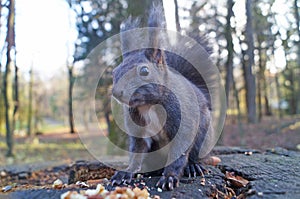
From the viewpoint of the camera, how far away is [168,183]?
6.17 ft

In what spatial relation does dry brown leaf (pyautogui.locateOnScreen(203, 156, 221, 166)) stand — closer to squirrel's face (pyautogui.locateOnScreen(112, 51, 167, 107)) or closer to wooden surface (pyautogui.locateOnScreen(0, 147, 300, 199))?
wooden surface (pyautogui.locateOnScreen(0, 147, 300, 199))

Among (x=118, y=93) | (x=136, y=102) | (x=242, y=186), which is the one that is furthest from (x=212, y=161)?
(x=118, y=93)

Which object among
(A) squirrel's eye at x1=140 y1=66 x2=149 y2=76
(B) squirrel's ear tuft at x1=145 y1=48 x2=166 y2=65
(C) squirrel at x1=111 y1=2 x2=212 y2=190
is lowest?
(C) squirrel at x1=111 y1=2 x2=212 y2=190

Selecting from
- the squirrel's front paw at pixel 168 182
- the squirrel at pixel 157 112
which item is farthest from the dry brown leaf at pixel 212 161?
the squirrel's front paw at pixel 168 182

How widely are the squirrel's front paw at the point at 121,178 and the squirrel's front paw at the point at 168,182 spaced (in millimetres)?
259

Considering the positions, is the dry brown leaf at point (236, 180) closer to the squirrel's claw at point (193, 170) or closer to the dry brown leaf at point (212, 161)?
the squirrel's claw at point (193, 170)

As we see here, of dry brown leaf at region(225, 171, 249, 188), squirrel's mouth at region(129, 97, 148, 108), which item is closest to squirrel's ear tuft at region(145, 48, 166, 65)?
squirrel's mouth at region(129, 97, 148, 108)

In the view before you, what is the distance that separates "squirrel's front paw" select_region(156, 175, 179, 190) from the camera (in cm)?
186

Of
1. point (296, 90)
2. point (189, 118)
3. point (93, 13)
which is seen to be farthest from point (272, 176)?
point (296, 90)

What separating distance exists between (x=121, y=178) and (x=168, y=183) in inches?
15.1

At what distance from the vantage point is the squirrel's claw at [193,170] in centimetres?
223

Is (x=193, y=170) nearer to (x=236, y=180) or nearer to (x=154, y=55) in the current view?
(x=236, y=180)

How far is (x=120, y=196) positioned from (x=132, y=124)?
2.77 ft

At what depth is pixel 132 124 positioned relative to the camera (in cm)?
222
